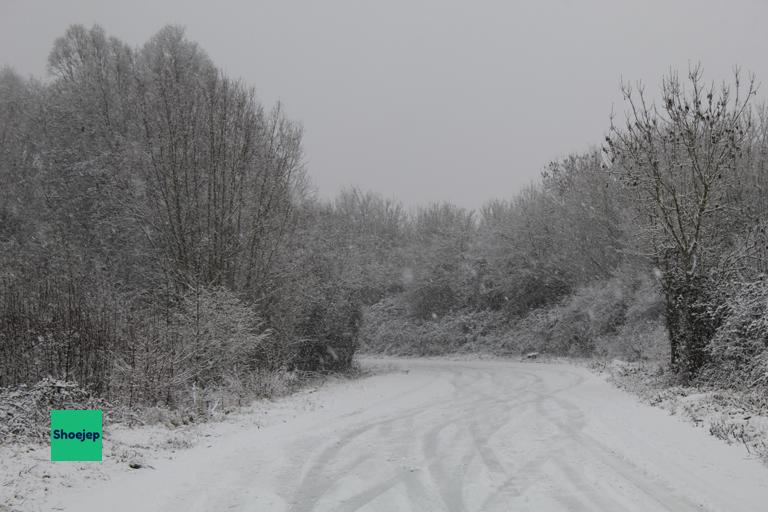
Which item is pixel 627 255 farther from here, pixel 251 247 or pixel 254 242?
pixel 251 247

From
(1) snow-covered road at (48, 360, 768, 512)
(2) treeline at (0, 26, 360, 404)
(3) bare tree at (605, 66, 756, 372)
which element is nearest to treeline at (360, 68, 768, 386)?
(3) bare tree at (605, 66, 756, 372)

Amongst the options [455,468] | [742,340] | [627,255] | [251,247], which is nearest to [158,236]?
[251,247]

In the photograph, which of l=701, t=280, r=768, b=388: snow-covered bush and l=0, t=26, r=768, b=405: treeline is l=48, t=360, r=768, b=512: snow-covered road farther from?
l=0, t=26, r=768, b=405: treeline

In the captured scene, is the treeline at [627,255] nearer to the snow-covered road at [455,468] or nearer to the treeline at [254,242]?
the treeline at [254,242]

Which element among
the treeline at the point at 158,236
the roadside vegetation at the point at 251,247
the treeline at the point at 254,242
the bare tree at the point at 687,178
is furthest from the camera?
the bare tree at the point at 687,178

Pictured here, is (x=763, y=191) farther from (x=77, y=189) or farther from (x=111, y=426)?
(x=77, y=189)

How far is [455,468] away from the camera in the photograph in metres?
7.21

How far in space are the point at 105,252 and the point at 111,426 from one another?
62.2ft

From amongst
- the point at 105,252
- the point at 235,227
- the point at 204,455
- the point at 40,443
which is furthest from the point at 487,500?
the point at 105,252

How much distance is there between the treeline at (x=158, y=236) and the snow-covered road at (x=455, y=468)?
3465 mm

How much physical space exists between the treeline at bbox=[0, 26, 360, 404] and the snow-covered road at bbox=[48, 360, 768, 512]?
347 centimetres

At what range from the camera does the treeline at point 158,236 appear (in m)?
11.5

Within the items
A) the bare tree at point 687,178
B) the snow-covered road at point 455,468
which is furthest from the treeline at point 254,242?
the snow-covered road at point 455,468

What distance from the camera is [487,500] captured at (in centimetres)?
591
